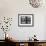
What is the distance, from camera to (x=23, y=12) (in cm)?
398

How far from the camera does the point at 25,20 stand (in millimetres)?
3986

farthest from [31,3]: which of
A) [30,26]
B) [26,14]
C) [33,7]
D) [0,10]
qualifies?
[0,10]

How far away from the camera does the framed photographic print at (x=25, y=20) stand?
3.96 m

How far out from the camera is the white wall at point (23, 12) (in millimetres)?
3941

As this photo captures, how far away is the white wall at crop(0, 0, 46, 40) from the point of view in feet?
12.9

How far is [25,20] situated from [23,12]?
262mm

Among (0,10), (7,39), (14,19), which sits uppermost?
(0,10)

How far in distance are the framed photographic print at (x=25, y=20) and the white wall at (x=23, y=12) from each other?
0.10 m

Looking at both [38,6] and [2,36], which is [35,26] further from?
[2,36]

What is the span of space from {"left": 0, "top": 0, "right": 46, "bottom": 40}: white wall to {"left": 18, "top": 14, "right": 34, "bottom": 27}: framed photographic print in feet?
0.31

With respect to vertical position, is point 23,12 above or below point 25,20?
above

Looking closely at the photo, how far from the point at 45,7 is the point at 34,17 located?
0.47 meters

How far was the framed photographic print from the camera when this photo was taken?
396cm

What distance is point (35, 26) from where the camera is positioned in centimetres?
395
